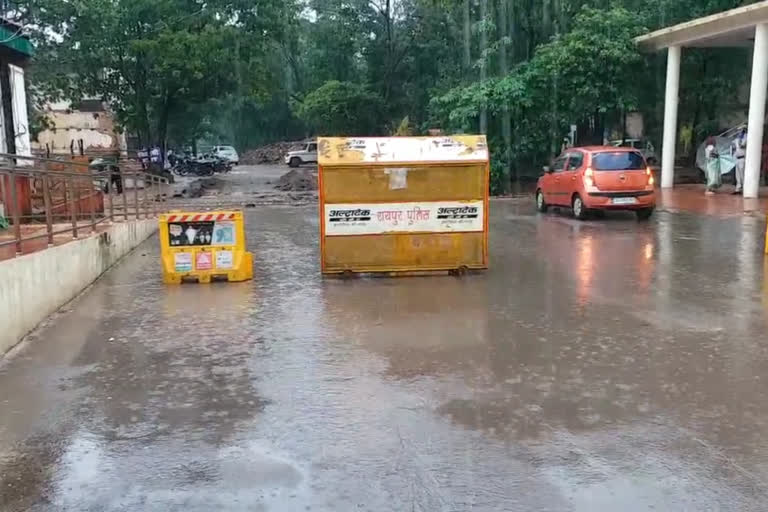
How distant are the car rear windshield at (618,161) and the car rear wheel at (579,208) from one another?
0.81 metres

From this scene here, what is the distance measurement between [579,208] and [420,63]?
850 inches

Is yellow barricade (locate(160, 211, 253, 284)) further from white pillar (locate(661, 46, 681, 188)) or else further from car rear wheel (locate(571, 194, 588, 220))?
white pillar (locate(661, 46, 681, 188))

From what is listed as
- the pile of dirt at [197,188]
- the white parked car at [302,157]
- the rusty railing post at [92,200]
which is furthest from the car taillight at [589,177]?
the white parked car at [302,157]

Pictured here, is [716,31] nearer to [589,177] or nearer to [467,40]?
[589,177]

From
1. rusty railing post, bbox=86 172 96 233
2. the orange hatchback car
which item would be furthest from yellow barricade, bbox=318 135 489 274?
the orange hatchback car

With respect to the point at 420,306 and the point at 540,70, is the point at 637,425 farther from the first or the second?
the point at 540,70

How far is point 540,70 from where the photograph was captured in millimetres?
23422

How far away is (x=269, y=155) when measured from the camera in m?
62.0

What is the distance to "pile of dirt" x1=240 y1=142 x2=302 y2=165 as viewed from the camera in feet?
199

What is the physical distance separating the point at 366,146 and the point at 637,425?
19.6 feet

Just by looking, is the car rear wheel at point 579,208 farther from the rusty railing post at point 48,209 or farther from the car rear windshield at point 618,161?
the rusty railing post at point 48,209

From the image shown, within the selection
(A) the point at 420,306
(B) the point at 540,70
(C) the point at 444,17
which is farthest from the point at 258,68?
(A) the point at 420,306

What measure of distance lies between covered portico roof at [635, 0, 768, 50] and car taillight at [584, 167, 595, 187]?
6.70 m

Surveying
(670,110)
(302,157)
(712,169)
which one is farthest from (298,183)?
(302,157)
